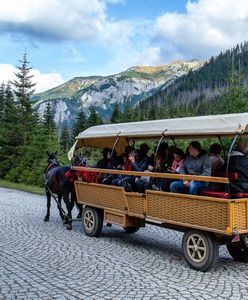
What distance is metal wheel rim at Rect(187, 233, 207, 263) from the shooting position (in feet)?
24.5

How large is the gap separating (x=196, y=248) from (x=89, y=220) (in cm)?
A: 385

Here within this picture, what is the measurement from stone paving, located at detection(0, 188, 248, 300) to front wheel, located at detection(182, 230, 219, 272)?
0.16m

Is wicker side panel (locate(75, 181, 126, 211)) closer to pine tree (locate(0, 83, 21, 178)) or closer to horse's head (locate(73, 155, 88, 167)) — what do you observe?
horse's head (locate(73, 155, 88, 167))

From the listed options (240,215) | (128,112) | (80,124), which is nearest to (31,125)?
(128,112)

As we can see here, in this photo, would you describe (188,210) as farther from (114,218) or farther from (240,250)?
(114,218)

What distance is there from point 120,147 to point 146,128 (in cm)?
363

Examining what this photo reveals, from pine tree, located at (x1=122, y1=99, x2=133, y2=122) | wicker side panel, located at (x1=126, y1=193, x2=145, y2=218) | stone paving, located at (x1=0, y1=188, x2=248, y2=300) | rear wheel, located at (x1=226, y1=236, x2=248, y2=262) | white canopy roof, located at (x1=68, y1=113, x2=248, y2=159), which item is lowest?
stone paving, located at (x1=0, y1=188, x2=248, y2=300)

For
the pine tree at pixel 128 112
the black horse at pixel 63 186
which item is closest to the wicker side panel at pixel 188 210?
the black horse at pixel 63 186

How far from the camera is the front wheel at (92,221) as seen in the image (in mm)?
10466

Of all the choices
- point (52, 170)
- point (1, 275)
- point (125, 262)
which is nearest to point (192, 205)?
point (125, 262)

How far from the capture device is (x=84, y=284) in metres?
6.61

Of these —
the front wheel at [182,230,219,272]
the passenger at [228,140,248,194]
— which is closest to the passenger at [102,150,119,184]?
the front wheel at [182,230,219,272]

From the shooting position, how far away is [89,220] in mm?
10820

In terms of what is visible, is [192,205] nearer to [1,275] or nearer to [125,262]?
[125,262]
